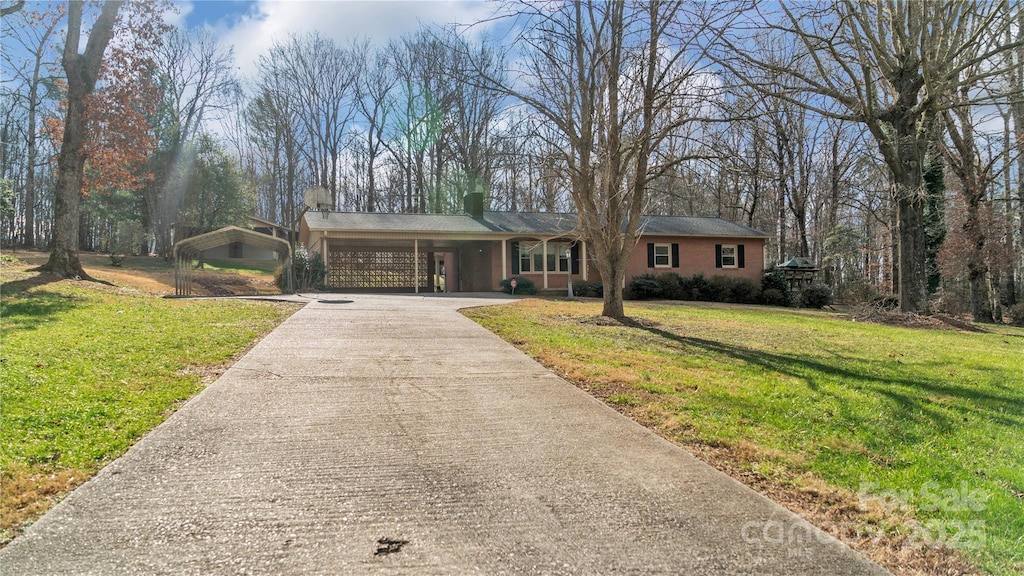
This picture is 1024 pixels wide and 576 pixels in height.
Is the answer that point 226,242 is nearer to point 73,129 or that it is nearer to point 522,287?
point 73,129

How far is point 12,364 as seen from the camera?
5195 millimetres

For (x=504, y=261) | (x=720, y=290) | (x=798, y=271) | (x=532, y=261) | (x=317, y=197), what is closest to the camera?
(x=317, y=197)

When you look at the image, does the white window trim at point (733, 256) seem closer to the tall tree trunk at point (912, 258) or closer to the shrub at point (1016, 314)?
the shrub at point (1016, 314)

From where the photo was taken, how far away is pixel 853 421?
4.75 m

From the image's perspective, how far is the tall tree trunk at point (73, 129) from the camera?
1395 centimetres

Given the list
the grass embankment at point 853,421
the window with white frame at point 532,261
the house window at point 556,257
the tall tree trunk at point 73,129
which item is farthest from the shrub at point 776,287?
the tall tree trunk at point 73,129

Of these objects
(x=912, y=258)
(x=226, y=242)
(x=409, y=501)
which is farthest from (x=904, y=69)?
(x=226, y=242)

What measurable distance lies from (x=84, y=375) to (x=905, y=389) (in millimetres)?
8574

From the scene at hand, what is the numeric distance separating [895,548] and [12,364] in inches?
282

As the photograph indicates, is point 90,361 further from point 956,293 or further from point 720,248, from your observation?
point 956,293

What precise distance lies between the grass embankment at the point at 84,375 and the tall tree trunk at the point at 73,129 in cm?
356

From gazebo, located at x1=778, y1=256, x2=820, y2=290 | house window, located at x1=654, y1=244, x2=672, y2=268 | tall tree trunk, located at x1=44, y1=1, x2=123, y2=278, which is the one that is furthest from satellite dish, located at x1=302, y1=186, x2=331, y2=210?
gazebo, located at x1=778, y1=256, x2=820, y2=290

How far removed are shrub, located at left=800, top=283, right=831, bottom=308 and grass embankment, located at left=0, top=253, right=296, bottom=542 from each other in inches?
889

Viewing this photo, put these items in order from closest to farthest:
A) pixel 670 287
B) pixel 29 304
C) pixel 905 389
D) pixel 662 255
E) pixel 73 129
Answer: pixel 905 389 → pixel 29 304 → pixel 73 129 → pixel 670 287 → pixel 662 255
